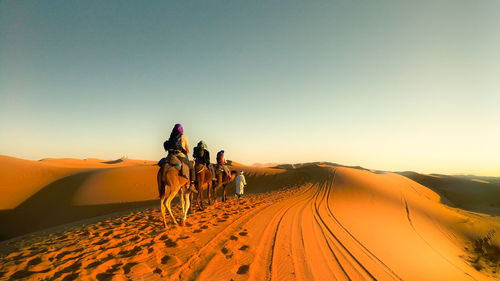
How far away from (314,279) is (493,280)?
6895 mm

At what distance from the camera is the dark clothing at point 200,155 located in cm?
952

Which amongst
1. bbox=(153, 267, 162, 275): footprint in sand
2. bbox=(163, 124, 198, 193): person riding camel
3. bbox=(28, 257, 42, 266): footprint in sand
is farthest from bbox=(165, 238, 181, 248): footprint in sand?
bbox=(163, 124, 198, 193): person riding camel

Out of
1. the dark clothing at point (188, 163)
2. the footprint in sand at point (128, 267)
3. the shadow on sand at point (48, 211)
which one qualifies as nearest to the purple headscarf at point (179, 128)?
the dark clothing at point (188, 163)

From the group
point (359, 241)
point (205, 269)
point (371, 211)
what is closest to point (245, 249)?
point (205, 269)

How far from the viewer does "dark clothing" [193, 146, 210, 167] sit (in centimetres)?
952

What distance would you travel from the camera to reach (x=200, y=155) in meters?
9.51

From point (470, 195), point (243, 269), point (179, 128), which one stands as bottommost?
point (470, 195)

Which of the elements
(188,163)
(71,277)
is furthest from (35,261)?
(188,163)

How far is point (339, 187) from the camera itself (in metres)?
16.9

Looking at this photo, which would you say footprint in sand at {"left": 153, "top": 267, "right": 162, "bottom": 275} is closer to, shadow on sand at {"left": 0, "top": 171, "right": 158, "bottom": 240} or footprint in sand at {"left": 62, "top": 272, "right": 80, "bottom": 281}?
footprint in sand at {"left": 62, "top": 272, "right": 80, "bottom": 281}

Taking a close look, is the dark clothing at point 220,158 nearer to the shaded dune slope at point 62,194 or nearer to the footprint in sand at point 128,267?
the footprint in sand at point 128,267

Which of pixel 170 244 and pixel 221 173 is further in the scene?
pixel 221 173

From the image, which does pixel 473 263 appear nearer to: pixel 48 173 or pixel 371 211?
pixel 371 211

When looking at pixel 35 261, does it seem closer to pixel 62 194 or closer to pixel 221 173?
pixel 221 173
